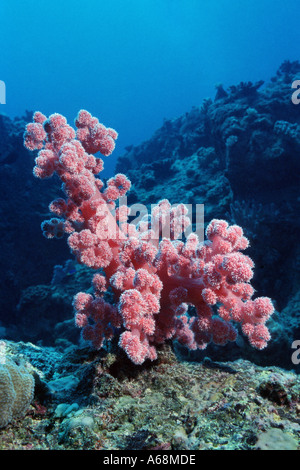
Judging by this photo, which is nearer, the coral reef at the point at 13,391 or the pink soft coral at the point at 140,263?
the coral reef at the point at 13,391

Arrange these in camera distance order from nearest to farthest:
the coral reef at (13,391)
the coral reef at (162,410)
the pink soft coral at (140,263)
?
1. the coral reef at (162,410)
2. the coral reef at (13,391)
3. the pink soft coral at (140,263)

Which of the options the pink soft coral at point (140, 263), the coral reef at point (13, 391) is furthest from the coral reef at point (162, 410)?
the pink soft coral at point (140, 263)

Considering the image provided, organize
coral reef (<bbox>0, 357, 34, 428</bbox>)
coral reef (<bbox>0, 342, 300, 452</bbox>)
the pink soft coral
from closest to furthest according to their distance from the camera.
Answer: coral reef (<bbox>0, 342, 300, 452</bbox>), coral reef (<bbox>0, 357, 34, 428</bbox>), the pink soft coral

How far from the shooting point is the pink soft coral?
227 cm

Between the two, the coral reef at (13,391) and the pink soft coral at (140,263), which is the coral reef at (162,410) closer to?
the coral reef at (13,391)

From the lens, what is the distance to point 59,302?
762 cm

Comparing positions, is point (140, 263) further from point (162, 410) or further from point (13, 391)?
point (13, 391)

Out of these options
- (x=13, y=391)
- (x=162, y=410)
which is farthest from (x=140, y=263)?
(x=13, y=391)

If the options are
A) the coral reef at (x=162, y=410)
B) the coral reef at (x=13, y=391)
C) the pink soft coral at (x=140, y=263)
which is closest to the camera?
the coral reef at (x=162, y=410)

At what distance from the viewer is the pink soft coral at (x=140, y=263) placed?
227 cm

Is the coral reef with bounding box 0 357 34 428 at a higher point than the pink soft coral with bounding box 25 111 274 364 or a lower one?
lower

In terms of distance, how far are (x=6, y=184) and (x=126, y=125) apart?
14286 cm

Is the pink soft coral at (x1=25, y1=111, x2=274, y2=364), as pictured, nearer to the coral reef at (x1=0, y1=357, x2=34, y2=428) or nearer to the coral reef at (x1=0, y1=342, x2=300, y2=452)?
the coral reef at (x1=0, y1=342, x2=300, y2=452)

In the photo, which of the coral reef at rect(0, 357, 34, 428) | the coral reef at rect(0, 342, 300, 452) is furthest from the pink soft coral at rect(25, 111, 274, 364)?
the coral reef at rect(0, 357, 34, 428)
